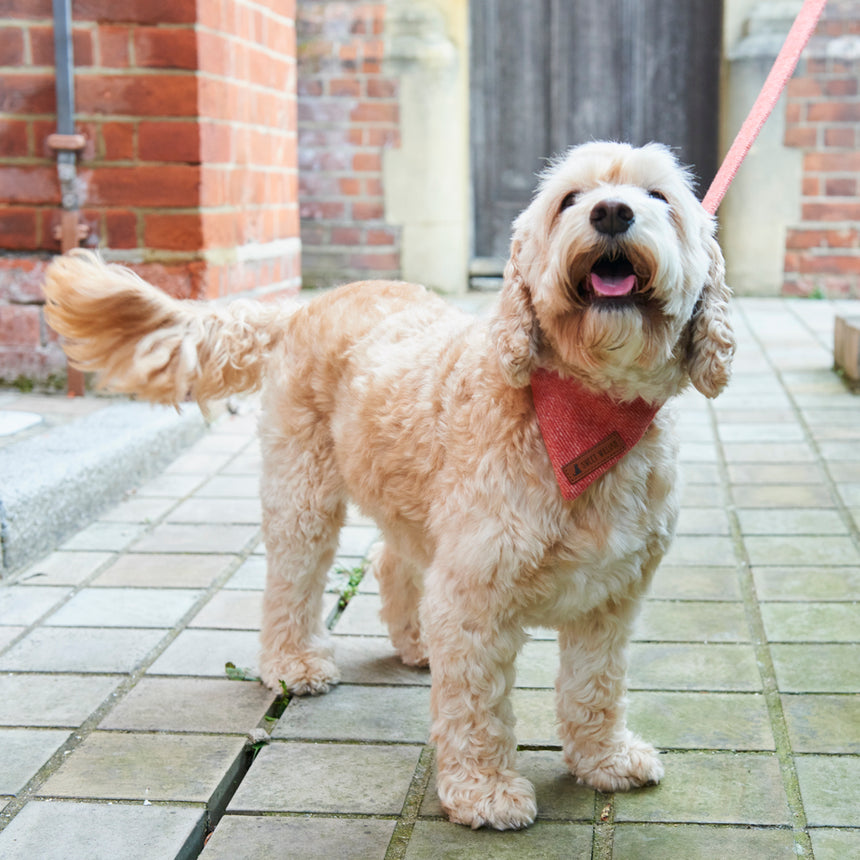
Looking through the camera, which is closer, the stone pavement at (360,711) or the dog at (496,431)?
the dog at (496,431)

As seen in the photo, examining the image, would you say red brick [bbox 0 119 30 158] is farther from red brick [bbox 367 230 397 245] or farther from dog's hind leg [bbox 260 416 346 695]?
red brick [bbox 367 230 397 245]

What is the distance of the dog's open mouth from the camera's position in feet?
7.78

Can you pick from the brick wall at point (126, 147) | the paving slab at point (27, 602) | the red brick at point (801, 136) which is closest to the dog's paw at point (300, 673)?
the paving slab at point (27, 602)

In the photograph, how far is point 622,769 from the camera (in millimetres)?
2805

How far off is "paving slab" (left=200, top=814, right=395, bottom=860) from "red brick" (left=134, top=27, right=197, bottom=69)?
396cm

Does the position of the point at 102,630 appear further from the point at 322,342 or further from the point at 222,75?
the point at 222,75

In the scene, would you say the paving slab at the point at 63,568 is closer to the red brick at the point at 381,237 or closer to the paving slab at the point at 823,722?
the paving slab at the point at 823,722

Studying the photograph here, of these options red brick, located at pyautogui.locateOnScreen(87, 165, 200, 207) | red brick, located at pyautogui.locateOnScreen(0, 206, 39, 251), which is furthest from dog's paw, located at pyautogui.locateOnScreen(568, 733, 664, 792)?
red brick, located at pyautogui.locateOnScreen(0, 206, 39, 251)

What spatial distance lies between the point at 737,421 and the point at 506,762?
401 centimetres

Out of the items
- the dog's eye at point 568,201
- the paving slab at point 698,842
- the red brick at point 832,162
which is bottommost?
the paving slab at point 698,842

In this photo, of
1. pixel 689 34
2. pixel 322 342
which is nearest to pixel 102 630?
pixel 322 342

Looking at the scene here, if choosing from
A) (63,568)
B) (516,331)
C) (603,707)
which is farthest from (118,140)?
(603,707)

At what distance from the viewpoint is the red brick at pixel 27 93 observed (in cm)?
559

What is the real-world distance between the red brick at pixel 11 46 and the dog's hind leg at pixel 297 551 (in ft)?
10.3
